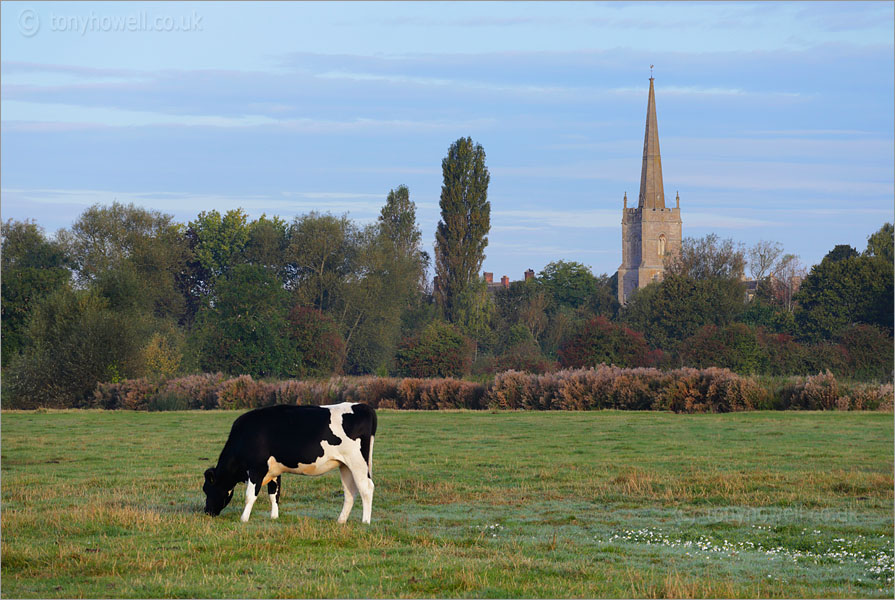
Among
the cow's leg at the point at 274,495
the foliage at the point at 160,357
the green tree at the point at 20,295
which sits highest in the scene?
the green tree at the point at 20,295

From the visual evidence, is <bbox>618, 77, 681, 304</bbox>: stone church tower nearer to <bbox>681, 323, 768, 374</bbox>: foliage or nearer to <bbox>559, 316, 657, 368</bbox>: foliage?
<bbox>681, 323, 768, 374</bbox>: foliage

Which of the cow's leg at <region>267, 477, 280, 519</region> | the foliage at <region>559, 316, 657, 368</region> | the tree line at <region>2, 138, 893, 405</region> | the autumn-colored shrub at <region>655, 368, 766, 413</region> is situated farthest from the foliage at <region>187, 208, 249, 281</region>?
the cow's leg at <region>267, 477, 280, 519</region>

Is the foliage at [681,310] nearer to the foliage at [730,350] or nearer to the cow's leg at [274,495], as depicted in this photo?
the foliage at [730,350]

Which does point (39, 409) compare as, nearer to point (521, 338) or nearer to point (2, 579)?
point (2, 579)

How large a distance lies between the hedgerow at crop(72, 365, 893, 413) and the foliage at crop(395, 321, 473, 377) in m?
15.5

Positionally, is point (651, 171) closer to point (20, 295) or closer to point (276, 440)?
point (20, 295)

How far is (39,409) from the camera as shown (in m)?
48.5

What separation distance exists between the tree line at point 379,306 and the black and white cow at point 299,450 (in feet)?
132

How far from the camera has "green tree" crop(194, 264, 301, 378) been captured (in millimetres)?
67438

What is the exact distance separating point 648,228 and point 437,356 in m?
92.6

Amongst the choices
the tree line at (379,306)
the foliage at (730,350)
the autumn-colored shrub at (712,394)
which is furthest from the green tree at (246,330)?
the autumn-colored shrub at (712,394)

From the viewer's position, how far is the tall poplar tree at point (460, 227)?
9125 cm

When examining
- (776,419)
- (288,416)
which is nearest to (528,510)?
(288,416)

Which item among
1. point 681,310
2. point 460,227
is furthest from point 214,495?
point 460,227
